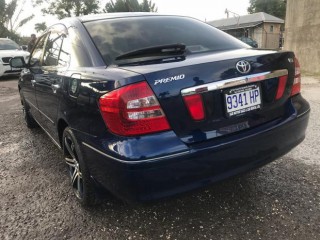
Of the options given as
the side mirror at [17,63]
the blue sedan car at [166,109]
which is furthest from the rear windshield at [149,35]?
the side mirror at [17,63]

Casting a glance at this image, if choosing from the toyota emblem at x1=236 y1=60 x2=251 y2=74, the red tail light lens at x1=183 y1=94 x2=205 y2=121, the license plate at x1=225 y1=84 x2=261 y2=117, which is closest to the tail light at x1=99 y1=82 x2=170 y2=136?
the red tail light lens at x1=183 y1=94 x2=205 y2=121

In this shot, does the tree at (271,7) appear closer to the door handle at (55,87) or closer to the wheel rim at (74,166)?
the door handle at (55,87)

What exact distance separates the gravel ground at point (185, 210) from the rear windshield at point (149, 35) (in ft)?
3.68

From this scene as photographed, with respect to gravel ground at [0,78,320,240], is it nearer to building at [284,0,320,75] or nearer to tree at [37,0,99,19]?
building at [284,0,320,75]

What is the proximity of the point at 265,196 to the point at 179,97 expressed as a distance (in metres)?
1.37

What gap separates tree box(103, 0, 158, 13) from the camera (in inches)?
1553

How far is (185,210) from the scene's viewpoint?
2.63m

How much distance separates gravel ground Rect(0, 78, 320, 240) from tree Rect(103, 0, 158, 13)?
3848cm

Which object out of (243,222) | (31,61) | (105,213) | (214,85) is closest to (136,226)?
(105,213)

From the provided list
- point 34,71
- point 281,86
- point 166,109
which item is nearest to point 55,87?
point 34,71

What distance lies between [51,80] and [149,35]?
1031 mm

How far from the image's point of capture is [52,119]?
3.20m

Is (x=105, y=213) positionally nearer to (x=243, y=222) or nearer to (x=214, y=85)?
(x=243, y=222)

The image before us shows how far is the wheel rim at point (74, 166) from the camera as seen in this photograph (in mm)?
2748
